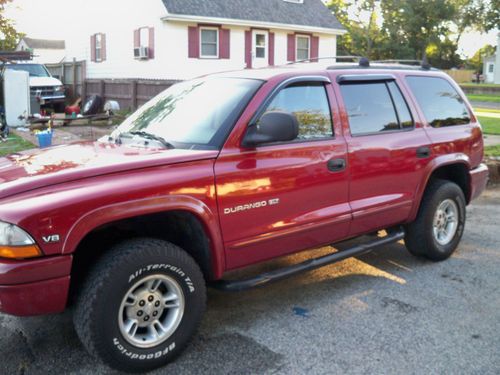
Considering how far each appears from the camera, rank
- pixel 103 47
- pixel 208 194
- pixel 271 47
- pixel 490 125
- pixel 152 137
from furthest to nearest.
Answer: pixel 103 47
pixel 271 47
pixel 490 125
pixel 152 137
pixel 208 194

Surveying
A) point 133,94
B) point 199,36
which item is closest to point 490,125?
point 133,94

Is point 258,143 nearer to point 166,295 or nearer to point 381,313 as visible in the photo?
point 166,295

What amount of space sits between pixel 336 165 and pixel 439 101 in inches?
67.7

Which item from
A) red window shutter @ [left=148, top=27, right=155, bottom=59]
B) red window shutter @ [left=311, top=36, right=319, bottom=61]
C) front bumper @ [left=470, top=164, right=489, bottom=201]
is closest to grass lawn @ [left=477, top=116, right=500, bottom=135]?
front bumper @ [left=470, top=164, right=489, bottom=201]

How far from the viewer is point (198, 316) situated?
11.4 feet

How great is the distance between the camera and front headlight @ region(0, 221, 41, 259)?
2.82m

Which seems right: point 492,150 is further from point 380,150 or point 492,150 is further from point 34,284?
point 34,284

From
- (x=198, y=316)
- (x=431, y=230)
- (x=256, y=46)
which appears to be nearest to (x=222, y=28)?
(x=256, y=46)

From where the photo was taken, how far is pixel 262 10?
23.7 m

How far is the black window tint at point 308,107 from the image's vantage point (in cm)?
405

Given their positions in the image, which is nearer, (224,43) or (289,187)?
(289,187)

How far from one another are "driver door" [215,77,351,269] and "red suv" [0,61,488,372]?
11mm

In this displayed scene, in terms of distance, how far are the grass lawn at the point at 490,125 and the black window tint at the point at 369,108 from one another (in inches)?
397

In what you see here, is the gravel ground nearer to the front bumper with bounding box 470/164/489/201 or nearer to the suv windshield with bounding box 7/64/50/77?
the front bumper with bounding box 470/164/489/201
